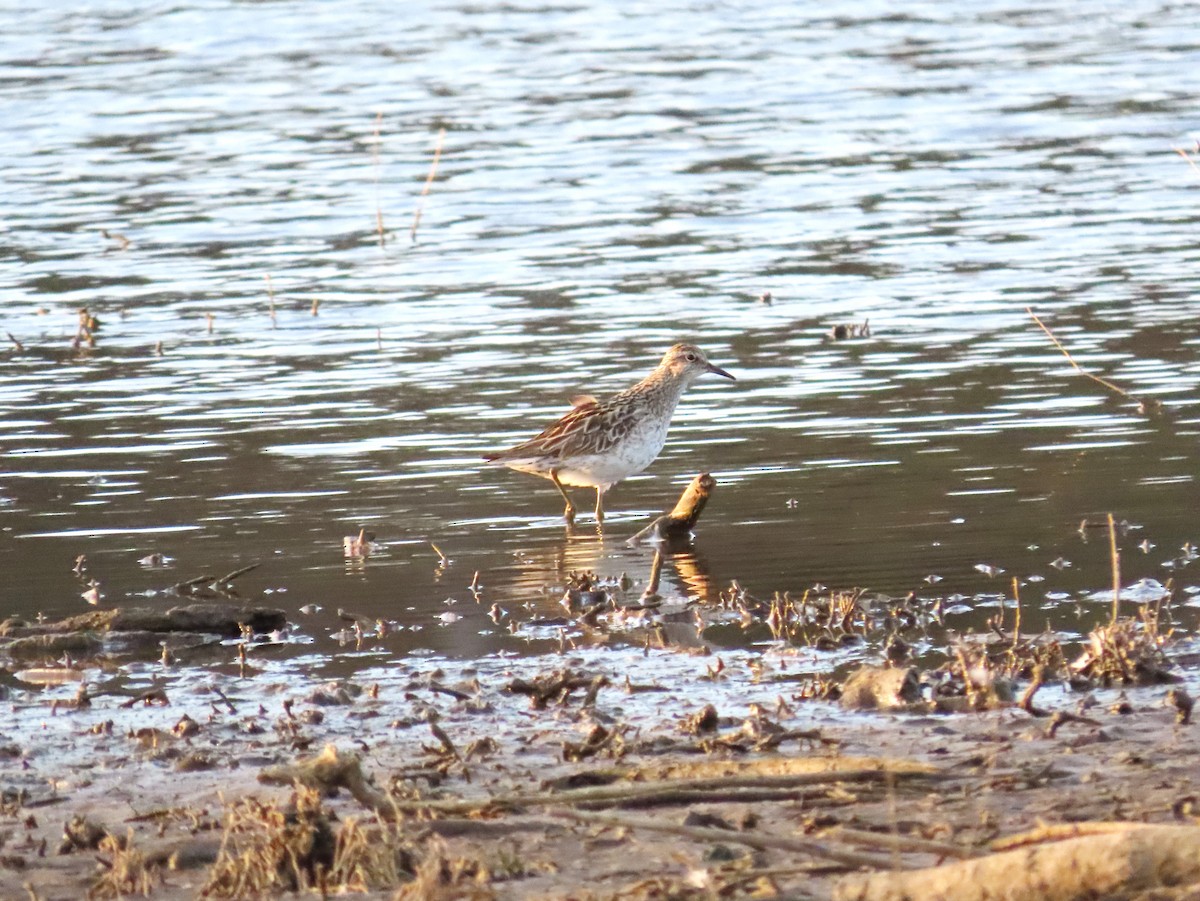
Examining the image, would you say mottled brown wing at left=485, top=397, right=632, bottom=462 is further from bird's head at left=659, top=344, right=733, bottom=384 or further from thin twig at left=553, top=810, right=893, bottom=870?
thin twig at left=553, top=810, right=893, bottom=870

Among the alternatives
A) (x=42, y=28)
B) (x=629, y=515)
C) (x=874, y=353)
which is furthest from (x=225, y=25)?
(x=629, y=515)

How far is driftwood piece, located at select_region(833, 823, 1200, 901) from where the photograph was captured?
5.50 metres

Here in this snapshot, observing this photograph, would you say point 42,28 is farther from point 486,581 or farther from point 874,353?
point 486,581

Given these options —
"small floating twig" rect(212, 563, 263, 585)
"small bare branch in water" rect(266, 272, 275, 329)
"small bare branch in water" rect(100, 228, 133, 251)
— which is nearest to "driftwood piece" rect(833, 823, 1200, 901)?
"small floating twig" rect(212, 563, 263, 585)

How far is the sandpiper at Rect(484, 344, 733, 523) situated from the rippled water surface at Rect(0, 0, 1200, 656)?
265 mm

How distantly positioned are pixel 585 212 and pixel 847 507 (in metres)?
12.3

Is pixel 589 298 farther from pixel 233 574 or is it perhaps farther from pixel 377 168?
pixel 233 574

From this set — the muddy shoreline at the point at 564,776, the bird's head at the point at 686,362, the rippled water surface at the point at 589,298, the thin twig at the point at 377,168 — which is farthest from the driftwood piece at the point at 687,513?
the thin twig at the point at 377,168

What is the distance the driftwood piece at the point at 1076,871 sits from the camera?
5.50 m

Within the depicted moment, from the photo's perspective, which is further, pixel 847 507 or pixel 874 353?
pixel 874 353

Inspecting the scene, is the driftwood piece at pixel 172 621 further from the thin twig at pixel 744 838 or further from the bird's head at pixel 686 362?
the bird's head at pixel 686 362

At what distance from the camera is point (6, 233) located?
2352cm

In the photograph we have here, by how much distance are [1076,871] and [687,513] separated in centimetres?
596

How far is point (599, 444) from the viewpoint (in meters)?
12.4
